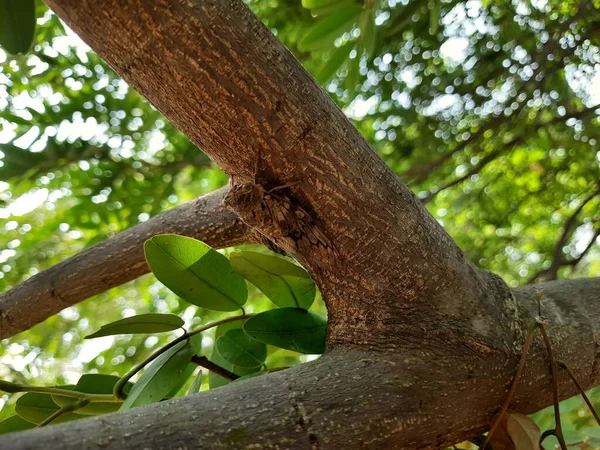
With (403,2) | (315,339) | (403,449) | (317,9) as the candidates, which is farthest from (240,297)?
(403,2)

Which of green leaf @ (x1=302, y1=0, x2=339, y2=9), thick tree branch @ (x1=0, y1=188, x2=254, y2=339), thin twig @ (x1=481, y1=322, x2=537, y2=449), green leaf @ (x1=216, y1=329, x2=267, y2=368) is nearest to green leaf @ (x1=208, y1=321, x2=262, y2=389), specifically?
green leaf @ (x1=216, y1=329, x2=267, y2=368)

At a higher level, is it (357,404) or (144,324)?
(144,324)

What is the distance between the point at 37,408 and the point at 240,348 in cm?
18

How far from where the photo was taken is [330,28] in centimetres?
83

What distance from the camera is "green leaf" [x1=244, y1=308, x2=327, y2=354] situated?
50cm

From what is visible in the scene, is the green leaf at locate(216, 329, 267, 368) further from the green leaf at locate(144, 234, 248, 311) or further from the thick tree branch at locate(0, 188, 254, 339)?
the thick tree branch at locate(0, 188, 254, 339)

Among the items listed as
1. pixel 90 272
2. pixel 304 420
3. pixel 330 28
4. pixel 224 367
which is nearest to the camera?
pixel 304 420

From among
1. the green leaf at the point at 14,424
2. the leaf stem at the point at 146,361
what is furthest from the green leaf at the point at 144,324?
the green leaf at the point at 14,424

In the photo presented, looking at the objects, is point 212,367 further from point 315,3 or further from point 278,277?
point 315,3

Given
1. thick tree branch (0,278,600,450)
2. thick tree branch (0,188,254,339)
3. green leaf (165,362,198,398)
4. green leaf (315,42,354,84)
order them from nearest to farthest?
1. thick tree branch (0,278,600,450)
2. green leaf (165,362,198,398)
3. thick tree branch (0,188,254,339)
4. green leaf (315,42,354,84)

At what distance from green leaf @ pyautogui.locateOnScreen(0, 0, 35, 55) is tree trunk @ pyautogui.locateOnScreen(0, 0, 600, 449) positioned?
0.39 ft

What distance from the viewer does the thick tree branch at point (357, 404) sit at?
1.06ft

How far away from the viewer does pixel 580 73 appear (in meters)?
1.28

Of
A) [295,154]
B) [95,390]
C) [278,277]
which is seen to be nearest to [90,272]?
[95,390]
